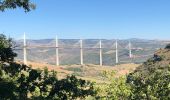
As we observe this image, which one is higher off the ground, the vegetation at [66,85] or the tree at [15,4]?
the tree at [15,4]

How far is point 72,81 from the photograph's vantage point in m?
27.6

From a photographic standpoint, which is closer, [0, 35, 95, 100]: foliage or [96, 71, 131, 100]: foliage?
[0, 35, 95, 100]: foliage

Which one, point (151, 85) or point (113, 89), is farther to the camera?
point (151, 85)

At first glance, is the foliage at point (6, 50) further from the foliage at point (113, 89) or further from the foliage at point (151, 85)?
the foliage at point (151, 85)

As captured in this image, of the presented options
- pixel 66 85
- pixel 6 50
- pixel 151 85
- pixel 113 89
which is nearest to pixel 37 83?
pixel 66 85

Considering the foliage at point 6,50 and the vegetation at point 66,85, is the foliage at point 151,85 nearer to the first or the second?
the vegetation at point 66,85

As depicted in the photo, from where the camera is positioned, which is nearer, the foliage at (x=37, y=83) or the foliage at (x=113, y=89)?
the foliage at (x=37, y=83)

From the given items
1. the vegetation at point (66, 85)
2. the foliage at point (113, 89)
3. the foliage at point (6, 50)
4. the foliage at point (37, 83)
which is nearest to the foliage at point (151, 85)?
the vegetation at point (66, 85)

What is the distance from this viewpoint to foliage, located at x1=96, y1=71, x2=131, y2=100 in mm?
26641

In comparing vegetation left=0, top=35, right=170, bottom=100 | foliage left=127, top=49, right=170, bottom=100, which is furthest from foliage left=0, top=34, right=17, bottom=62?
foliage left=127, top=49, right=170, bottom=100

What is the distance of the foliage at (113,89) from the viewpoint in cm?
2664

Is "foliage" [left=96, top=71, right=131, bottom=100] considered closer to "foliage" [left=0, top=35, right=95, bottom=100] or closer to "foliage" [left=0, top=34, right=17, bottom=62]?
"foliage" [left=0, top=35, right=95, bottom=100]

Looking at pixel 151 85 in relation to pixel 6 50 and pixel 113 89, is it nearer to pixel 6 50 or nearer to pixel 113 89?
pixel 113 89

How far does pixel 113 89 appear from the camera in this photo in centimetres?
2708
